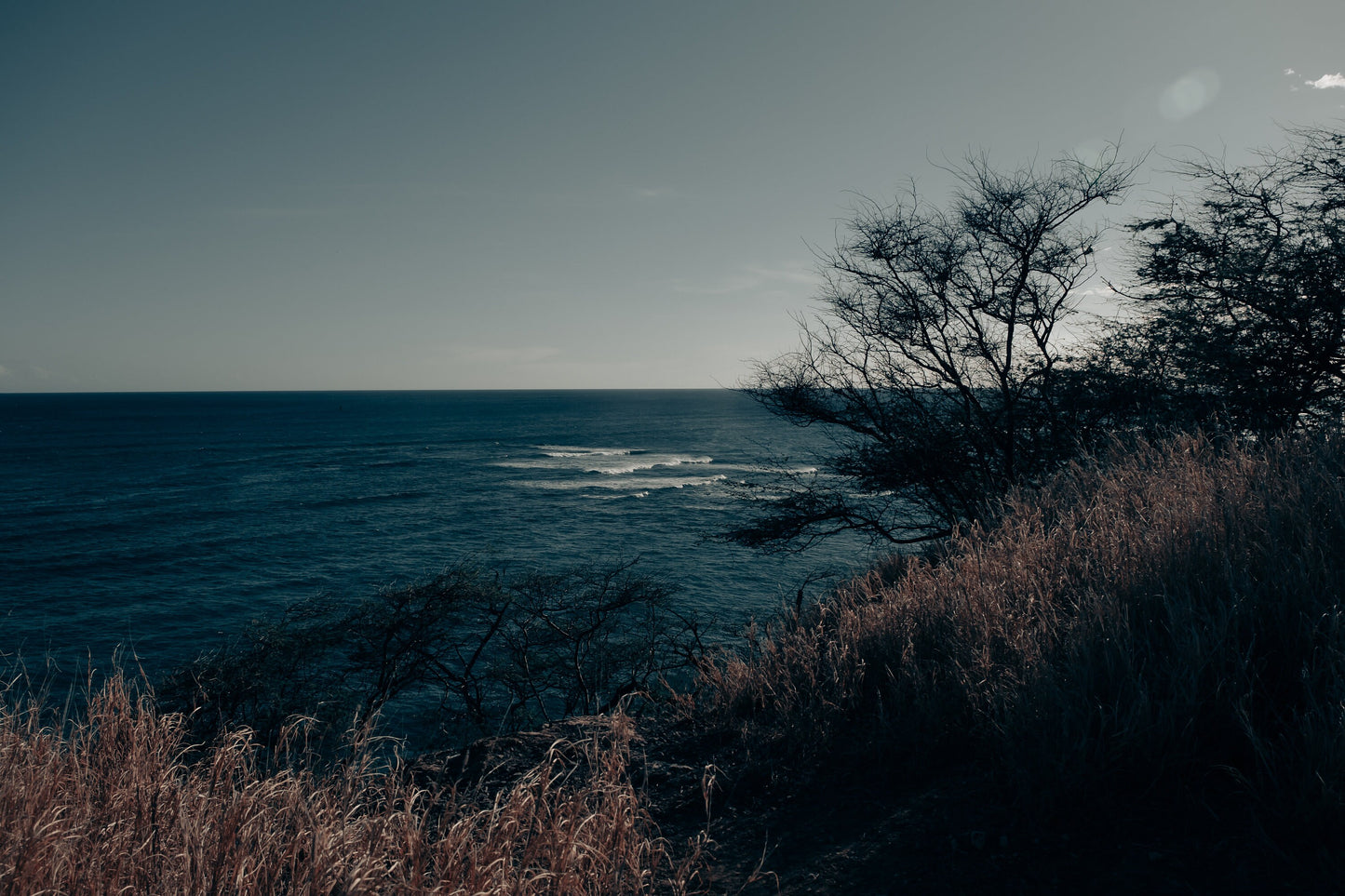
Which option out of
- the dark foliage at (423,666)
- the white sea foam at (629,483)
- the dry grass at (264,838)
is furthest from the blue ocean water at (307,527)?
the dry grass at (264,838)

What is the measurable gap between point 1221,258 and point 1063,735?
1043 centimetres

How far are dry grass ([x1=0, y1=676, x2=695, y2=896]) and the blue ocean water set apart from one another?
326 inches

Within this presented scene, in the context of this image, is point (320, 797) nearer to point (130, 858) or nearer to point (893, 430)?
point (130, 858)

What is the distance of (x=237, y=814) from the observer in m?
2.76

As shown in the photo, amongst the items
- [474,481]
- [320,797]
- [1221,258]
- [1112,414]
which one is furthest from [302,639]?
[474,481]

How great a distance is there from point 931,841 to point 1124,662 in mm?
1238

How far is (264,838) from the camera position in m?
2.62

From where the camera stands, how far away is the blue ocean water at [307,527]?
2773 cm

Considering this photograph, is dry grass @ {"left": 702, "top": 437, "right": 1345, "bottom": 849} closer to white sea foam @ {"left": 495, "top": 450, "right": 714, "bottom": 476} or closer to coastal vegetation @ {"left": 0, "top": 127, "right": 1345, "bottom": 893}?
coastal vegetation @ {"left": 0, "top": 127, "right": 1345, "bottom": 893}

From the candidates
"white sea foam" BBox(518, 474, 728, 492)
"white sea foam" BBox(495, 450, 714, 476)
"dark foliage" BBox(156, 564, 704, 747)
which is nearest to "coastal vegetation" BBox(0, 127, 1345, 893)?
"dark foliage" BBox(156, 564, 704, 747)

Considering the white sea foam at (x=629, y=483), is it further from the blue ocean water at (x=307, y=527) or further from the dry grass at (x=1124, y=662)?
the dry grass at (x=1124, y=662)

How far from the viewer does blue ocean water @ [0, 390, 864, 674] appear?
2773 centimetres

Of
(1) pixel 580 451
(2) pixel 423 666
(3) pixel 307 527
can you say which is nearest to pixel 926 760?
(2) pixel 423 666

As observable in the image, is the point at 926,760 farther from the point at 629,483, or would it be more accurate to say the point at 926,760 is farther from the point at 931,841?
the point at 629,483
